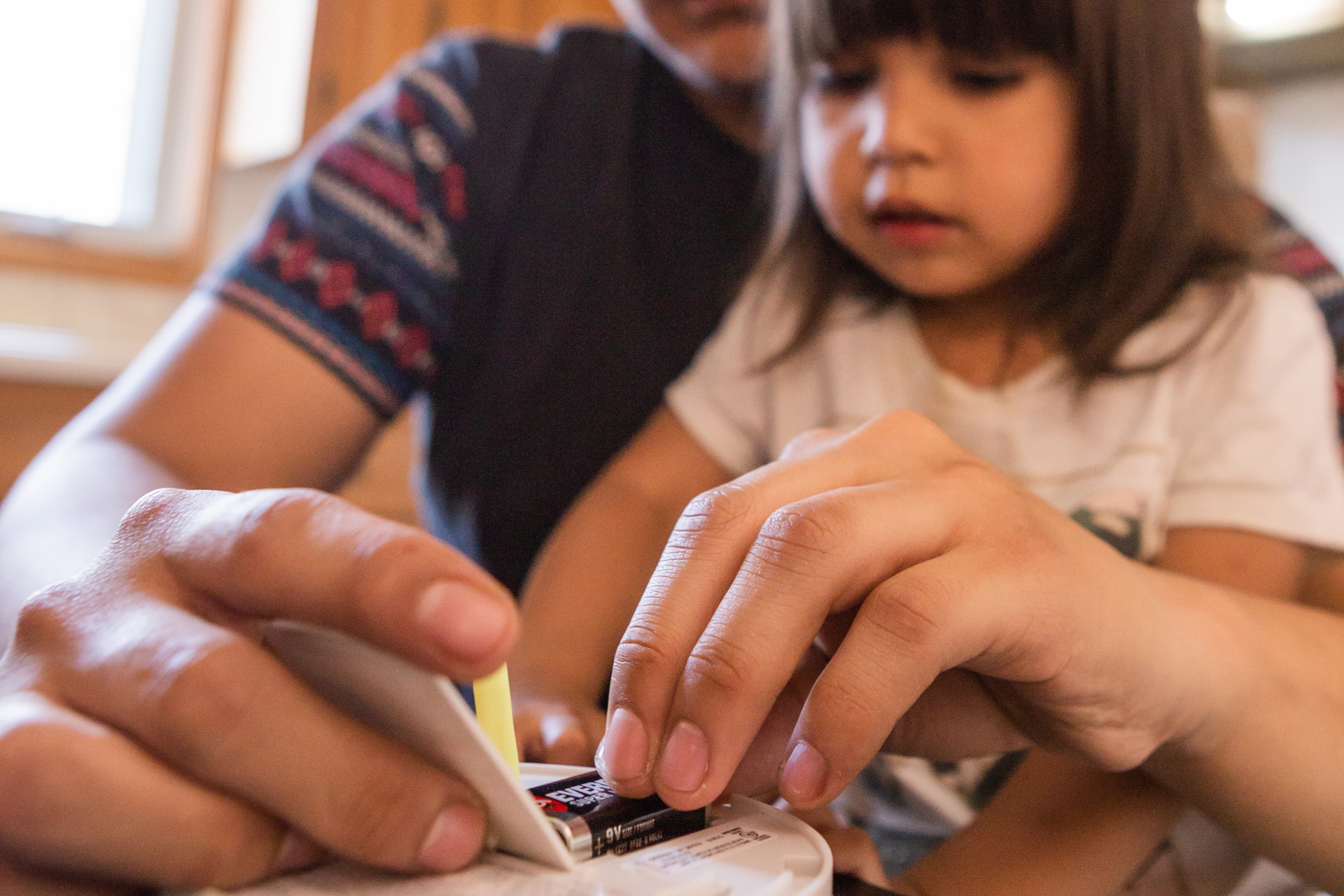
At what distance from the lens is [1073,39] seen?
62 centimetres

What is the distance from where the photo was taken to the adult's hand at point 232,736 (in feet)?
0.76

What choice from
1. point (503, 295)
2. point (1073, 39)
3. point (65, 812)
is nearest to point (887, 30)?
point (1073, 39)

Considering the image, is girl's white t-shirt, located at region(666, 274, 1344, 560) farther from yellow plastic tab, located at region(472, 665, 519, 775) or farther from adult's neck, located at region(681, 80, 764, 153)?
yellow plastic tab, located at region(472, 665, 519, 775)

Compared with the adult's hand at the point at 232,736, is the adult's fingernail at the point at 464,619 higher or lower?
higher

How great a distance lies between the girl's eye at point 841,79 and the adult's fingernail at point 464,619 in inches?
21.0

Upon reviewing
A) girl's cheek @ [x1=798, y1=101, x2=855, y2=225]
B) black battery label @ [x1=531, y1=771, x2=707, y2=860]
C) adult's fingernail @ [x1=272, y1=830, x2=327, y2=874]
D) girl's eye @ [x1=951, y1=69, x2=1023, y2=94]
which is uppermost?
girl's eye @ [x1=951, y1=69, x2=1023, y2=94]

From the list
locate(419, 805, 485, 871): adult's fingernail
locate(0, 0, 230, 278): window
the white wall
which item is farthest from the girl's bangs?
locate(0, 0, 230, 278): window

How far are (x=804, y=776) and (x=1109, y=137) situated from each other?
544mm

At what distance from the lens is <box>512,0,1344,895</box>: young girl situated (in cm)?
60

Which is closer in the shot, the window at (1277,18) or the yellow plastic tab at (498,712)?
the yellow plastic tab at (498,712)

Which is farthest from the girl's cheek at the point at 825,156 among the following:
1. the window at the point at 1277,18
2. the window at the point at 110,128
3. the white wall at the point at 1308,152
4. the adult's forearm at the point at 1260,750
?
the window at the point at 110,128

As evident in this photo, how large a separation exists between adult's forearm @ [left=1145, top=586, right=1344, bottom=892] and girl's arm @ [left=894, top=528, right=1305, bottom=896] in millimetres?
16

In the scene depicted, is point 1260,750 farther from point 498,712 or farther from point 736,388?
point 736,388

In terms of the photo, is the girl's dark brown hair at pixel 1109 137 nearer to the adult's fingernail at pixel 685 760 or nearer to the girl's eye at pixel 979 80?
the girl's eye at pixel 979 80
